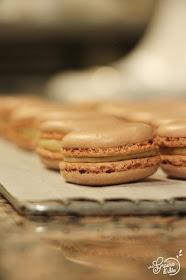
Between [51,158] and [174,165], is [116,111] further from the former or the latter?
[174,165]

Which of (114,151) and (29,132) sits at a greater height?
(29,132)

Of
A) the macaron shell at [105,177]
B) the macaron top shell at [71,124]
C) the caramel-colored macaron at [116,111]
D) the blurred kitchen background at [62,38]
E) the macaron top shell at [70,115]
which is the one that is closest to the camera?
the macaron shell at [105,177]

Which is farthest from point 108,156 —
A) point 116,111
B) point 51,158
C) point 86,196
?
point 116,111

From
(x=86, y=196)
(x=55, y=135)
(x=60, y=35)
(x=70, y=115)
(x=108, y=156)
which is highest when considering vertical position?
(x=60, y=35)

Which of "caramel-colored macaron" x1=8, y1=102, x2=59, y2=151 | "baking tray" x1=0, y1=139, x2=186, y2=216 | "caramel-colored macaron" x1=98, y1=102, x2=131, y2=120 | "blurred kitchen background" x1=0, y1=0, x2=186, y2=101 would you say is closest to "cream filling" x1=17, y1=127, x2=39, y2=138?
"caramel-colored macaron" x1=8, y1=102, x2=59, y2=151

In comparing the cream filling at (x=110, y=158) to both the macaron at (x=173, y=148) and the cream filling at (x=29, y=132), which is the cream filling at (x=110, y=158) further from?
the cream filling at (x=29, y=132)

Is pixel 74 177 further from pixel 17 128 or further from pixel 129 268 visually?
pixel 17 128

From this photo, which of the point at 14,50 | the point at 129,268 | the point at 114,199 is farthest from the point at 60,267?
the point at 14,50

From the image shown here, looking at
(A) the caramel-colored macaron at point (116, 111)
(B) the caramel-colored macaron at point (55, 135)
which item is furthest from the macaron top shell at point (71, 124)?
(A) the caramel-colored macaron at point (116, 111)
